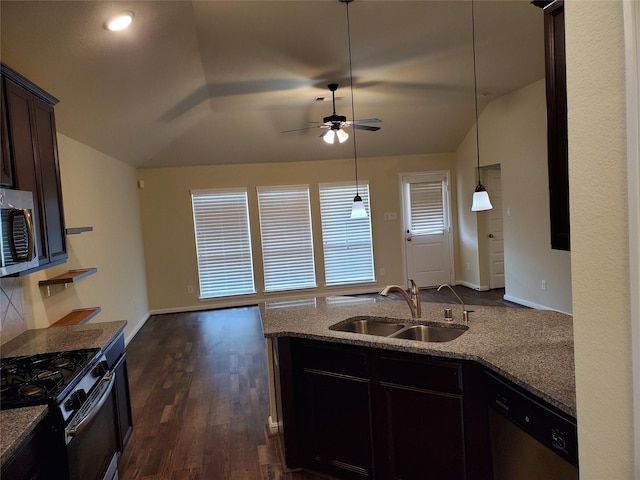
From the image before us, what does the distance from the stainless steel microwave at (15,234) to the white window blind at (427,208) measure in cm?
648

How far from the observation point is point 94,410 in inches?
82.9

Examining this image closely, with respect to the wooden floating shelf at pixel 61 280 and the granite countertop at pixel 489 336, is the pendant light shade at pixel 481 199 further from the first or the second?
the wooden floating shelf at pixel 61 280

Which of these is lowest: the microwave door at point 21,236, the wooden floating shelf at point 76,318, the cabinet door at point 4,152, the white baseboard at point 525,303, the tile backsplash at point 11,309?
the white baseboard at point 525,303

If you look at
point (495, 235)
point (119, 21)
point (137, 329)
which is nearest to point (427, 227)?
point (495, 235)

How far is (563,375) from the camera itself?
1.66m

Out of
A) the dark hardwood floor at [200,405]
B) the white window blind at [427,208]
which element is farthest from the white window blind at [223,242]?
the white window blind at [427,208]

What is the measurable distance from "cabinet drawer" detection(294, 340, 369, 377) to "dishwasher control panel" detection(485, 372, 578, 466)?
0.64 m

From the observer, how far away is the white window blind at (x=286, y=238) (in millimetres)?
7441

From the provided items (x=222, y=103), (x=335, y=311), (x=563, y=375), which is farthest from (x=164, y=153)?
(x=563, y=375)

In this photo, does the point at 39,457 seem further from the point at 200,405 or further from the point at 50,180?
the point at 200,405

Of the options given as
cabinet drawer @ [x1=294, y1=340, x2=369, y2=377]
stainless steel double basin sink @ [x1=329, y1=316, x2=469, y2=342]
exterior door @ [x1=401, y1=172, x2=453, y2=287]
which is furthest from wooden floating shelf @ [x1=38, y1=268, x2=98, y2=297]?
exterior door @ [x1=401, y1=172, x2=453, y2=287]

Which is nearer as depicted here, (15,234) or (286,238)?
(15,234)

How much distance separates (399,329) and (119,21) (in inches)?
105

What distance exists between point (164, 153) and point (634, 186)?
265 inches
